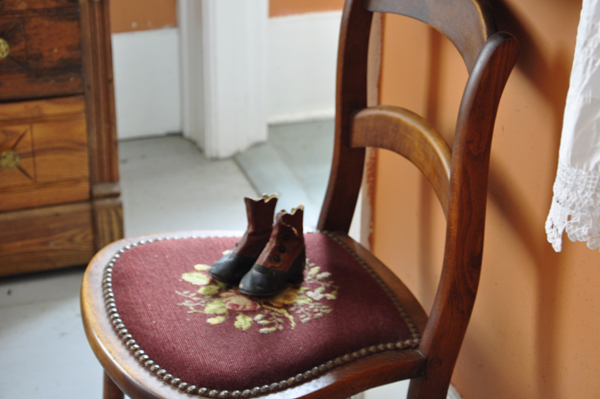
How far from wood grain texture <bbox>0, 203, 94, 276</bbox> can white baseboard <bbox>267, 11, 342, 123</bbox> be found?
121 cm

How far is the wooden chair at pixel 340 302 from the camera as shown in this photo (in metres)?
0.78

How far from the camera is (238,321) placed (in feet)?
2.92

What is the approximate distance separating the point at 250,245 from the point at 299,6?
6.11 feet

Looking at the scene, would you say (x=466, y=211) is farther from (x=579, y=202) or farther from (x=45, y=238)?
(x=45, y=238)

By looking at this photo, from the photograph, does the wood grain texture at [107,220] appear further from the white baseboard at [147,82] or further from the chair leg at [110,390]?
the white baseboard at [147,82]

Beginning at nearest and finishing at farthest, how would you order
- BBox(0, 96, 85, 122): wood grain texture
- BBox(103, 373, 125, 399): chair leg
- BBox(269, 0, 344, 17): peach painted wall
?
BBox(103, 373, 125, 399): chair leg, BBox(0, 96, 85, 122): wood grain texture, BBox(269, 0, 344, 17): peach painted wall

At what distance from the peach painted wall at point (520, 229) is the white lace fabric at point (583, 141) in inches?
7.4

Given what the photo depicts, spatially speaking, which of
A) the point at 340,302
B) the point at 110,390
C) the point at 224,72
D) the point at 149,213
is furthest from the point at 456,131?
the point at 224,72

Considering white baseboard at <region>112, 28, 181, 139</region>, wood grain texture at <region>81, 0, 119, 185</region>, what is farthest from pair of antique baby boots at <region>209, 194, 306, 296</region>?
white baseboard at <region>112, 28, 181, 139</region>

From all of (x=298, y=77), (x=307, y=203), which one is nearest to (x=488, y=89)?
(x=307, y=203)

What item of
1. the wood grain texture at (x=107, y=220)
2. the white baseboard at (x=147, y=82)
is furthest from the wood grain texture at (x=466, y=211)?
the white baseboard at (x=147, y=82)

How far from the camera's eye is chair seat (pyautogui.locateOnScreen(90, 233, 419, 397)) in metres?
0.81

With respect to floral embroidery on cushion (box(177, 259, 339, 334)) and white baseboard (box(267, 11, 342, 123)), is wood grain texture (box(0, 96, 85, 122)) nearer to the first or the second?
floral embroidery on cushion (box(177, 259, 339, 334))

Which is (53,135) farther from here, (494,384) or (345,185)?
(494,384)
